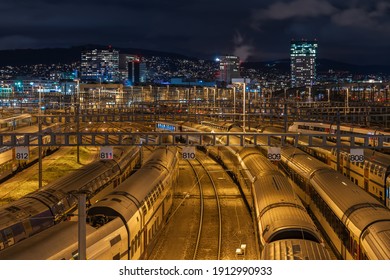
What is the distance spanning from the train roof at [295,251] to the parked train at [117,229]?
340cm

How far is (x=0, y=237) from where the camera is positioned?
38.5 ft

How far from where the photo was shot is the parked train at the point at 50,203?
12.4m

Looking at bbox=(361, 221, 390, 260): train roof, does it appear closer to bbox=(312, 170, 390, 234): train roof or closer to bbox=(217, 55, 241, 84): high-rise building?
bbox=(312, 170, 390, 234): train roof

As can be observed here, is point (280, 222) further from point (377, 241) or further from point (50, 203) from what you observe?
point (50, 203)

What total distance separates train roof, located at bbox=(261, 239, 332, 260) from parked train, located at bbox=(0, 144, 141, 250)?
3.96m

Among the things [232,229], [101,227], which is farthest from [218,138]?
[101,227]

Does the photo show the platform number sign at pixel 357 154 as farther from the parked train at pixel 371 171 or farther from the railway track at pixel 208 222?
the railway track at pixel 208 222

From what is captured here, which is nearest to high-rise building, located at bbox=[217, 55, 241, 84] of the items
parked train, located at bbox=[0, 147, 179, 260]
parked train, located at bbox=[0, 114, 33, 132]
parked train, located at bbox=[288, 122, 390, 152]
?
parked train, located at bbox=[0, 114, 33, 132]

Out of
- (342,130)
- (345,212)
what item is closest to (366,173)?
(345,212)

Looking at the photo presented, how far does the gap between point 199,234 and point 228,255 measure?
2435 millimetres

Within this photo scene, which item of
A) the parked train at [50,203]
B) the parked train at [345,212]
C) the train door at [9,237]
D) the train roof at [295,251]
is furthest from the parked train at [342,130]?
the train door at [9,237]

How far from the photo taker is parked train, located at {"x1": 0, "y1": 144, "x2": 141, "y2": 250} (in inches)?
489

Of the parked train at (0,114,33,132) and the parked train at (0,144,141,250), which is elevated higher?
the parked train at (0,114,33,132)
